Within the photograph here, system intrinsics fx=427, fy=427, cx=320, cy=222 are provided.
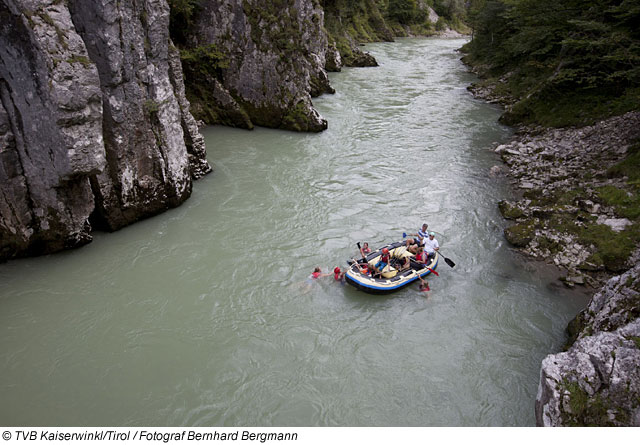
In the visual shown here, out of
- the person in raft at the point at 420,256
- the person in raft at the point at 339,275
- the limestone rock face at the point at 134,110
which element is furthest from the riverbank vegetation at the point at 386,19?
the person in raft at the point at 339,275

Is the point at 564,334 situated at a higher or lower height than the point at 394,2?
lower

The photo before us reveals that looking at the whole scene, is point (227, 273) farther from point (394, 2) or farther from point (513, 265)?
point (394, 2)

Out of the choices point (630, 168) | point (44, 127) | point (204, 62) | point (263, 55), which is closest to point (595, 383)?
point (630, 168)

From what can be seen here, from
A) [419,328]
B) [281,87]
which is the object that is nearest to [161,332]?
[419,328]

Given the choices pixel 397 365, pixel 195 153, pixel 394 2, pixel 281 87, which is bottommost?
pixel 397 365

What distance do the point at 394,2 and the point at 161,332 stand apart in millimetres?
72206

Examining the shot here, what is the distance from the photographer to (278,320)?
9.93m

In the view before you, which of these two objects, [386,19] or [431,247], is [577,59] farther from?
[386,19]

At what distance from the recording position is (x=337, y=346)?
931 centimetres

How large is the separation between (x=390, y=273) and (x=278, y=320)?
3212 millimetres

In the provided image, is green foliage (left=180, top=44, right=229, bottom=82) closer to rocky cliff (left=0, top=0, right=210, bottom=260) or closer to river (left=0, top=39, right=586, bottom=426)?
river (left=0, top=39, right=586, bottom=426)

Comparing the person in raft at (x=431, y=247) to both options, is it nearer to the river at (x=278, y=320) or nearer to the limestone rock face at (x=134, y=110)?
the river at (x=278, y=320)

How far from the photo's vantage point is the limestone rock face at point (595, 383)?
5910 mm

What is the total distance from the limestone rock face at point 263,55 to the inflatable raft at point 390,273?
40.5 feet
